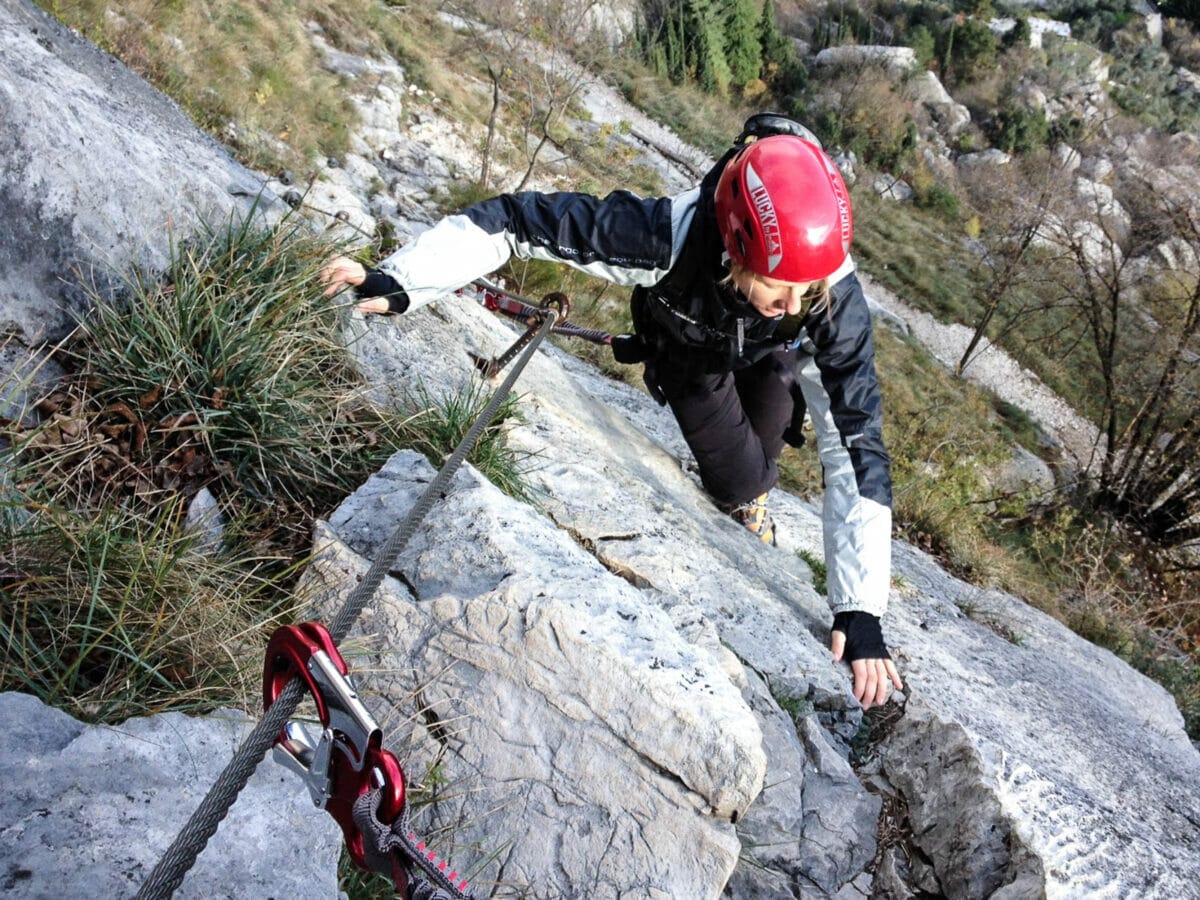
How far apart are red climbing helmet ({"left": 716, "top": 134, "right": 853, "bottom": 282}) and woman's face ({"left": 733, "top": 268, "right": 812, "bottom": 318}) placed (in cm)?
6

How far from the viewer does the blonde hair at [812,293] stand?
278cm

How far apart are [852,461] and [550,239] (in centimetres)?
141

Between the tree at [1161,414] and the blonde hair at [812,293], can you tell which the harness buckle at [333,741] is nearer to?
the blonde hair at [812,293]

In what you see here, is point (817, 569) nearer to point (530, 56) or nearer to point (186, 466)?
point (186, 466)

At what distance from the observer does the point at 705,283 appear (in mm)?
3133

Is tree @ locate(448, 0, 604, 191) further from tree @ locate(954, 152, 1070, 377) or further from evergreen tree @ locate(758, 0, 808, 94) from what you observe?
evergreen tree @ locate(758, 0, 808, 94)

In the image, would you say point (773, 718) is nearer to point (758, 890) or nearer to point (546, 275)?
point (758, 890)

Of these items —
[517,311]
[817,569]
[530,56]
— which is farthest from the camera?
[530,56]

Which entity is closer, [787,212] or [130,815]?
[130,815]

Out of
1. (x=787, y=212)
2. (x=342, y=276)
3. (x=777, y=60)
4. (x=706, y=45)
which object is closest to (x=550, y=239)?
(x=342, y=276)

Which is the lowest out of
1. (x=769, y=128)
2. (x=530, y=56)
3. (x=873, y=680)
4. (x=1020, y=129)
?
(x=873, y=680)

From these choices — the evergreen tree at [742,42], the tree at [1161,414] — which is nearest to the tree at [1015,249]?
the tree at [1161,414]

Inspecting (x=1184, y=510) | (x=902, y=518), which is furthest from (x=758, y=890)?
(x=1184, y=510)

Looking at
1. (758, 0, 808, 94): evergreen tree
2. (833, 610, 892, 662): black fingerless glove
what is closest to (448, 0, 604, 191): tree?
(833, 610, 892, 662): black fingerless glove
